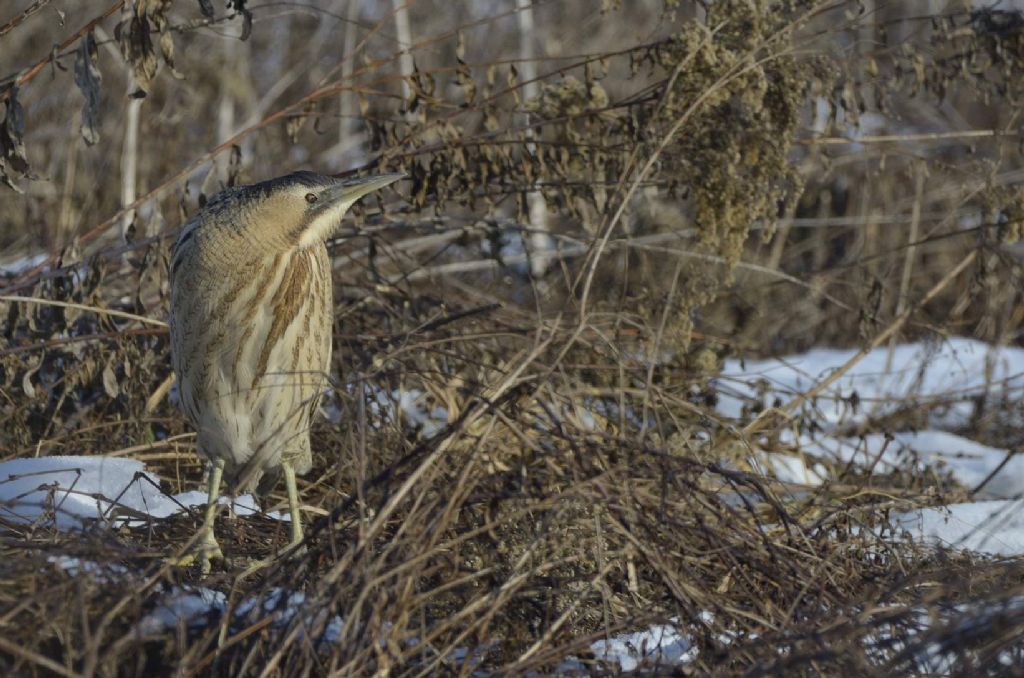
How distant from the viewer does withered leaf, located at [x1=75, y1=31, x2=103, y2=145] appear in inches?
128

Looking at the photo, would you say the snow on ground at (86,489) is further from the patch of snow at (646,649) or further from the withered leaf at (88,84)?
the patch of snow at (646,649)

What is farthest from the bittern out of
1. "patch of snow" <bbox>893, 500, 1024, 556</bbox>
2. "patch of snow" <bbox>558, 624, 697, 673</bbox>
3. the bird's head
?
"patch of snow" <bbox>893, 500, 1024, 556</bbox>

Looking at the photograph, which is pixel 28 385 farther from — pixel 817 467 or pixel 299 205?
pixel 817 467

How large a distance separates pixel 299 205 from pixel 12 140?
0.83 meters

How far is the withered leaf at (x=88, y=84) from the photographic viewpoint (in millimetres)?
3260

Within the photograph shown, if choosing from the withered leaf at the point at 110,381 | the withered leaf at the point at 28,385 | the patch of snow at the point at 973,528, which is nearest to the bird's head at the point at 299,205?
the withered leaf at the point at 110,381

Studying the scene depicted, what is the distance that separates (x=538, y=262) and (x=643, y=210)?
2.67 ft

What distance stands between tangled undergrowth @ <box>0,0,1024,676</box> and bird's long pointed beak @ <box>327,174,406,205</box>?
15.7 inches

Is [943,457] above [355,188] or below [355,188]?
below

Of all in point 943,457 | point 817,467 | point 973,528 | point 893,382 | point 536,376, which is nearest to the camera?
point 536,376

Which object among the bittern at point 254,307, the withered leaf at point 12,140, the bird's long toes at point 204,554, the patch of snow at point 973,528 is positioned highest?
the withered leaf at point 12,140

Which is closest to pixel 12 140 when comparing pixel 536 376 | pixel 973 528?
pixel 536 376

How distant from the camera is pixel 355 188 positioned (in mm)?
3254

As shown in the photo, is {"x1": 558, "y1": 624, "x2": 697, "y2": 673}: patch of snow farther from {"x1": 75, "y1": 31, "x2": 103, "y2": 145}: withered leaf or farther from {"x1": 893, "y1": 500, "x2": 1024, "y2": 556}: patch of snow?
{"x1": 75, "y1": 31, "x2": 103, "y2": 145}: withered leaf
